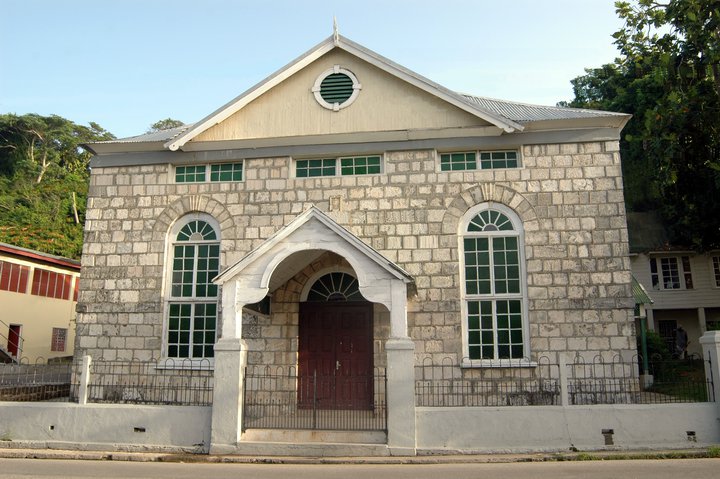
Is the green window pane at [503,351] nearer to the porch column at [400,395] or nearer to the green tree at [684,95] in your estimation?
the porch column at [400,395]

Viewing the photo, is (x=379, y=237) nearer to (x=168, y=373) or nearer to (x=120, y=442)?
(x=168, y=373)

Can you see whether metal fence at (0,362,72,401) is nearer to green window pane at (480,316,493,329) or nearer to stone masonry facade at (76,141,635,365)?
stone masonry facade at (76,141,635,365)

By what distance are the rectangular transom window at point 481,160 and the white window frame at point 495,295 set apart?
97 cm

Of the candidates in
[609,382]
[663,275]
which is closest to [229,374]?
[609,382]

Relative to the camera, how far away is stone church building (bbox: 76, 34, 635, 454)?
527 inches

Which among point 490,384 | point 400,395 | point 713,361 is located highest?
point 713,361

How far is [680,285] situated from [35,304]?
31.0 meters

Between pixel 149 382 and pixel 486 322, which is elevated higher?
pixel 486 322

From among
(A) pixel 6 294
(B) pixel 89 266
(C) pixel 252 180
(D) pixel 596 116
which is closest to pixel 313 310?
(C) pixel 252 180

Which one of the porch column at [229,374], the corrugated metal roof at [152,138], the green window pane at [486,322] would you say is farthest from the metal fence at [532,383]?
the corrugated metal roof at [152,138]

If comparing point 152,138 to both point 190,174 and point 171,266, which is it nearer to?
point 190,174

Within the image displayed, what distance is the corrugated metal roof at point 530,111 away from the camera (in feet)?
46.2

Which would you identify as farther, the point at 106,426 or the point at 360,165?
the point at 360,165

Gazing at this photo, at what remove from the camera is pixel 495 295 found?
44.9 ft
